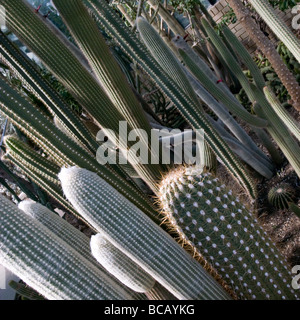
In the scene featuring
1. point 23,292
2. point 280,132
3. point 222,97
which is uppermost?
point 222,97

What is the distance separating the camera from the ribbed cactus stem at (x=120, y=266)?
4.81ft

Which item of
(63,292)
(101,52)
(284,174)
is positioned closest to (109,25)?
(101,52)

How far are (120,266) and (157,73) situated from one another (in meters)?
0.92

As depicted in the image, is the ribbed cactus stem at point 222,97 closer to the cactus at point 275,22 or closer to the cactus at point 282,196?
the cactus at point 282,196

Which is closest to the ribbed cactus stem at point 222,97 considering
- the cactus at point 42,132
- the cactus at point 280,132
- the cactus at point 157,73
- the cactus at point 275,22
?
the cactus at point 280,132

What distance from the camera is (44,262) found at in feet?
4.40

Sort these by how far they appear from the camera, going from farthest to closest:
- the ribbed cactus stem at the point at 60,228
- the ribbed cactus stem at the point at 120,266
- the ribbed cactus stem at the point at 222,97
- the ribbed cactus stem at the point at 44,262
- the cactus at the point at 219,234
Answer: the ribbed cactus stem at the point at 222,97
the ribbed cactus stem at the point at 60,228
the cactus at the point at 219,234
the ribbed cactus stem at the point at 120,266
the ribbed cactus stem at the point at 44,262

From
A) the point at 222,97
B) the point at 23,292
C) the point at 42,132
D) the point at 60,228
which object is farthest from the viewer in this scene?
the point at 222,97

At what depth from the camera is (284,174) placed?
278cm

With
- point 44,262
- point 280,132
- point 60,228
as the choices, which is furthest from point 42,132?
point 280,132

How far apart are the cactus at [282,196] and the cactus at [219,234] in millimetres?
968

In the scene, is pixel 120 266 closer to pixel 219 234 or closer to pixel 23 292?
pixel 219 234

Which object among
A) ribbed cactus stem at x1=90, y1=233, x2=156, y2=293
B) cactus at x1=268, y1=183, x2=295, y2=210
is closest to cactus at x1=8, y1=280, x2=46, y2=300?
ribbed cactus stem at x1=90, y1=233, x2=156, y2=293
